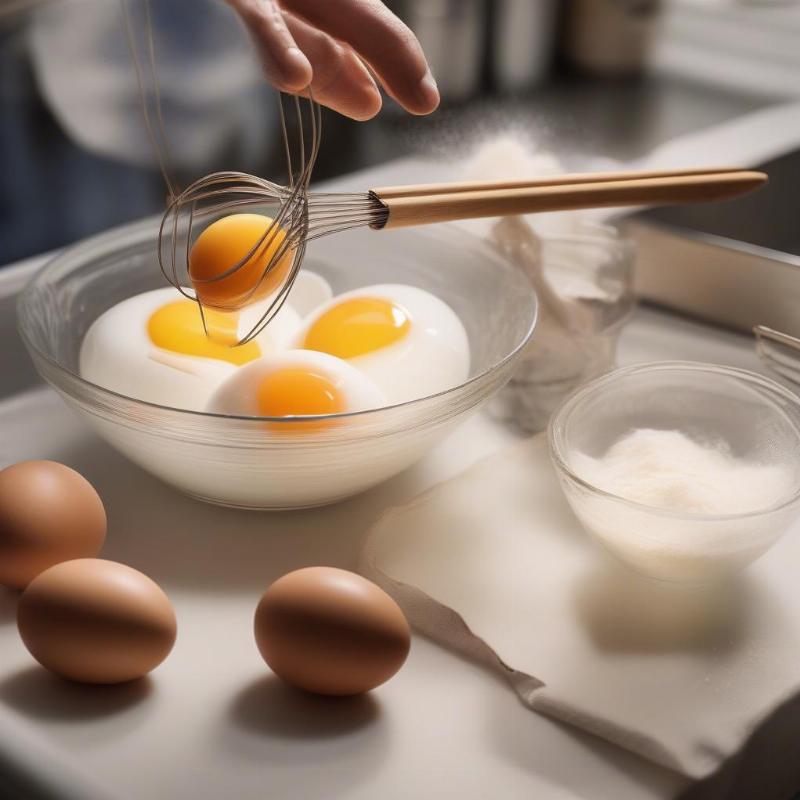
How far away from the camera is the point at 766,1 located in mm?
1723

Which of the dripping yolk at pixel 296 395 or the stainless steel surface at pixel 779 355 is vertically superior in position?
the dripping yolk at pixel 296 395

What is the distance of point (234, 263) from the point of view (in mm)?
628

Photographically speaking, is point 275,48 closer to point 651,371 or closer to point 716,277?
point 651,371

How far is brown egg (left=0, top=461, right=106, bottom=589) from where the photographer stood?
558 mm

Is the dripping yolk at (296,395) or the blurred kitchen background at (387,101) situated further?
the blurred kitchen background at (387,101)

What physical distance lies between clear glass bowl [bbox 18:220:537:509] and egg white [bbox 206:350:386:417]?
26 millimetres

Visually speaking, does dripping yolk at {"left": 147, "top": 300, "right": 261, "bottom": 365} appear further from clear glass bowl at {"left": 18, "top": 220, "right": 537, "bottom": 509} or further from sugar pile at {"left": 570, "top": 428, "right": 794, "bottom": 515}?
sugar pile at {"left": 570, "top": 428, "right": 794, "bottom": 515}

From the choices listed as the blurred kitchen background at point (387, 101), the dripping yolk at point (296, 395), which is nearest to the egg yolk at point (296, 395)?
→ the dripping yolk at point (296, 395)

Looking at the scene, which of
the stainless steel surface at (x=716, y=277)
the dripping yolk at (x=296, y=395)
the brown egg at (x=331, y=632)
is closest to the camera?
the brown egg at (x=331, y=632)

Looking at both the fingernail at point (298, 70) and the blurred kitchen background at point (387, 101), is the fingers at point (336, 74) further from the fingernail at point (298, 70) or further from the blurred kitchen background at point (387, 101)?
the blurred kitchen background at point (387, 101)

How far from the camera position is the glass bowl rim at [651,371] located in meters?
0.55

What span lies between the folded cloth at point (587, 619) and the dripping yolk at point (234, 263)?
152 millimetres

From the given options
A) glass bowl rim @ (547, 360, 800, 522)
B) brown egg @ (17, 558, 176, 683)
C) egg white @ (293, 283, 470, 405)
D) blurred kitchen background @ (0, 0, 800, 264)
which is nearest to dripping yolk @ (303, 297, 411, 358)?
egg white @ (293, 283, 470, 405)

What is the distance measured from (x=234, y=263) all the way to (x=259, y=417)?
0.10 meters
